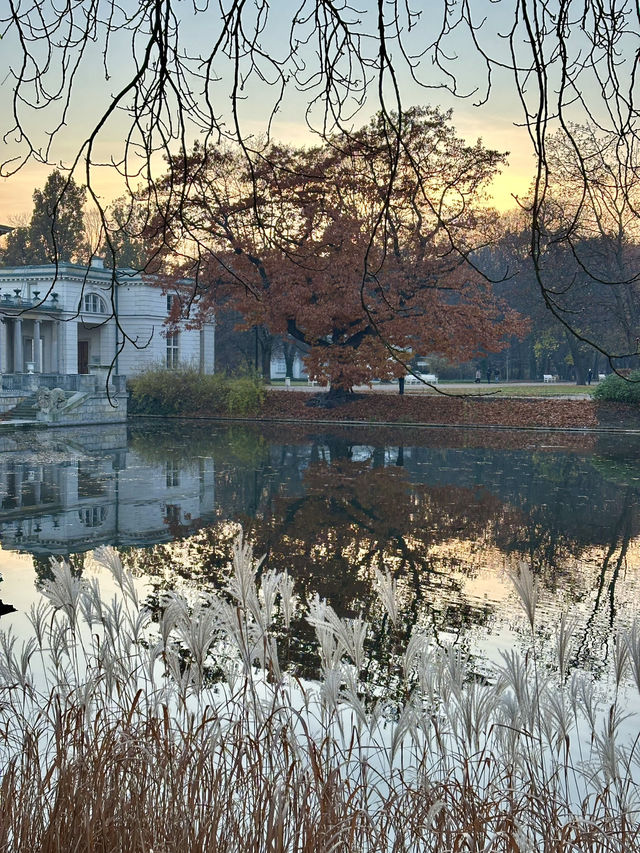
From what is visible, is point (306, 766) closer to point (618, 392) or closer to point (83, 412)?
point (618, 392)

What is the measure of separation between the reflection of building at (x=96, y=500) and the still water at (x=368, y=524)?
4 centimetres

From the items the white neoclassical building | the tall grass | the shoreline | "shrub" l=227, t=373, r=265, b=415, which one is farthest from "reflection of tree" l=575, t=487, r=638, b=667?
the white neoclassical building

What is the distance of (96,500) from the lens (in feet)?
48.2

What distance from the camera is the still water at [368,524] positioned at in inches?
Result: 318

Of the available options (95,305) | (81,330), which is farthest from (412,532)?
(81,330)

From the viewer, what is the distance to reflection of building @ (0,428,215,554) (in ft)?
38.3

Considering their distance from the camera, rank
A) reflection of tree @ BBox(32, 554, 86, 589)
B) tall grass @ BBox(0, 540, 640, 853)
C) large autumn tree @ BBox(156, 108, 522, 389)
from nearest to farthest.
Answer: tall grass @ BBox(0, 540, 640, 853)
reflection of tree @ BBox(32, 554, 86, 589)
large autumn tree @ BBox(156, 108, 522, 389)

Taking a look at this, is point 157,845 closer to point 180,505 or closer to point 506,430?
point 180,505

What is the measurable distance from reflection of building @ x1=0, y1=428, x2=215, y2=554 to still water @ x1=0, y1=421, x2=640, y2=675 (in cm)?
4

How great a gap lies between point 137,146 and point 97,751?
73.4 inches

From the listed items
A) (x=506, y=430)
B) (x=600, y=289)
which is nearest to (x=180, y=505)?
(x=506, y=430)

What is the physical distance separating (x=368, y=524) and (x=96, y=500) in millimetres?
4790

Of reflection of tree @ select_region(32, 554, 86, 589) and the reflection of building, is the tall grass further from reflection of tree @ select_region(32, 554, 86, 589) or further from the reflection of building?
the reflection of building

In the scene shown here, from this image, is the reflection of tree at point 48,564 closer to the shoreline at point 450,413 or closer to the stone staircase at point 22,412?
the shoreline at point 450,413
